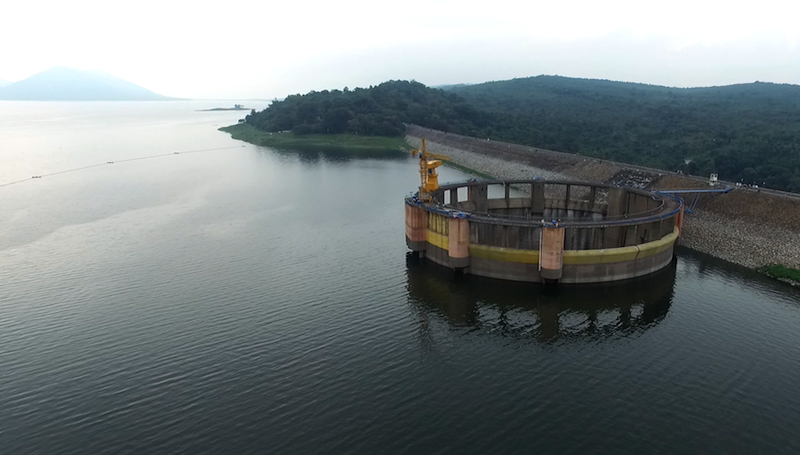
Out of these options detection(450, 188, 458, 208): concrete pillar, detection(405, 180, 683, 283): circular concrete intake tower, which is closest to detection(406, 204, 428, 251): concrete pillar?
detection(405, 180, 683, 283): circular concrete intake tower

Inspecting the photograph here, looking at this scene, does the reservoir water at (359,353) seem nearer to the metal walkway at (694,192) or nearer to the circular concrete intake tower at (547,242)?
the circular concrete intake tower at (547,242)

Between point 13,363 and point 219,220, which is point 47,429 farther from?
point 219,220

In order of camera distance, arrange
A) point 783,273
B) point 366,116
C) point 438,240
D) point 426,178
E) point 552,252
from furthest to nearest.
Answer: point 366,116 → point 426,178 → point 438,240 → point 783,273 → point 552,252

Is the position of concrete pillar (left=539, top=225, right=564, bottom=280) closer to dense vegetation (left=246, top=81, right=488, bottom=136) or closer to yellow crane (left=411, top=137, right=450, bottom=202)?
yellow crane (left=411, top=137, right=450, bottom=202)

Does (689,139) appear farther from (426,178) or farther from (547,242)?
(547,242)

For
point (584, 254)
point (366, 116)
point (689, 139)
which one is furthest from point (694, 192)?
point (366, 116)

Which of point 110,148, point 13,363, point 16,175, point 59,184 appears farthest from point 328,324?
point 110,148
